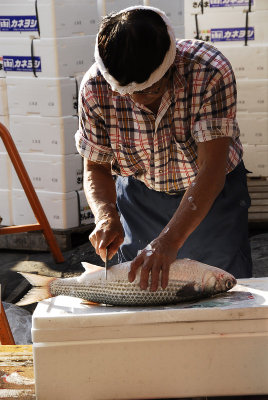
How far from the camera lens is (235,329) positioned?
2135mm

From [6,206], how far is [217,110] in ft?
13.3

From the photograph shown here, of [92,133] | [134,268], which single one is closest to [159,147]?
[92,133]

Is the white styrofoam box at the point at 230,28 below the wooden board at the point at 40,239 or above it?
above

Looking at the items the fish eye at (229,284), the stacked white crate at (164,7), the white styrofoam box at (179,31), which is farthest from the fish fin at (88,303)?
the white styrofoam box at (179,31)

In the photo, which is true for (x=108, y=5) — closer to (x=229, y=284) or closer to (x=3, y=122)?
(x=3, y=122)

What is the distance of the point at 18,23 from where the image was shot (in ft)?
20.3

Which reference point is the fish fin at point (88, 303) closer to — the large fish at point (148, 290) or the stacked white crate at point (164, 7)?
the large fish at point (148, 290)

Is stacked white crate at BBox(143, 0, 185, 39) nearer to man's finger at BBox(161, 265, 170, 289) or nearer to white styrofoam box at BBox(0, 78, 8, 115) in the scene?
white styrofoam box at BBox(0, 78, 8, 115)

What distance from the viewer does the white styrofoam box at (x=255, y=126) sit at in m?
6.48

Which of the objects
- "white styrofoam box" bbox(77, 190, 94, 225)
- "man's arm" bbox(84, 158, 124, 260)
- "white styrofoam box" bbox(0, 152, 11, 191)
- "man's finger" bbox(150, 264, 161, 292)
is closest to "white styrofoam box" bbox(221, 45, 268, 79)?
"white styrofoam box" bbox(77, 190, 94, 225)

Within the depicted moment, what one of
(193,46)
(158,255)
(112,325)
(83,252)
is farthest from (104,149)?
(83,252)

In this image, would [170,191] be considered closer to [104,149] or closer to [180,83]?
[104,149]

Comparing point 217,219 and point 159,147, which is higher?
point 159,147

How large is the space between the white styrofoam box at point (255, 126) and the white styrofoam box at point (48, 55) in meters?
1.40
